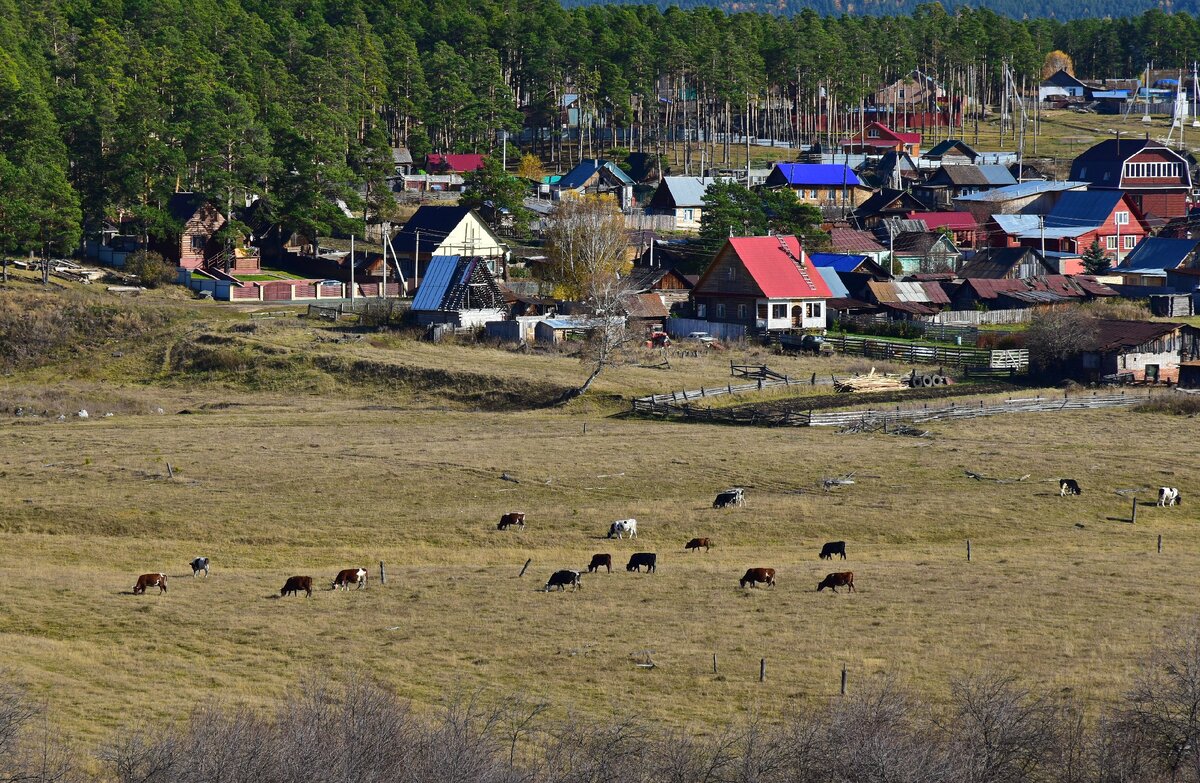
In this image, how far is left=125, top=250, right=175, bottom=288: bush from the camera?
9106 centimetres

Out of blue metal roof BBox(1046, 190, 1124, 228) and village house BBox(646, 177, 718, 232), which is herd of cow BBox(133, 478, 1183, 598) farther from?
village house BBox(646, 177, 718, 232)

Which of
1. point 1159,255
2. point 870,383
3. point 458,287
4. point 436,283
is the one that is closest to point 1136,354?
point 870,383

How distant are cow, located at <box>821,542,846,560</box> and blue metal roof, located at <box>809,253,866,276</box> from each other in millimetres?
56099

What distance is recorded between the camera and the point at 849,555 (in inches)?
1592

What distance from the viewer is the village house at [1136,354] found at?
228 feet

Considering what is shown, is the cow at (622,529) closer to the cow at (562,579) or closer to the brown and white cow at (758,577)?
the cow at (562,579)

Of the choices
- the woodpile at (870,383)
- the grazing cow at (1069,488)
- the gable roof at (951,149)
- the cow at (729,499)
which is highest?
the gable roof at (951,149)

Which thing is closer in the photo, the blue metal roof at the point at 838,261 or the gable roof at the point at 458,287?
the gable roof at the point at 458,287

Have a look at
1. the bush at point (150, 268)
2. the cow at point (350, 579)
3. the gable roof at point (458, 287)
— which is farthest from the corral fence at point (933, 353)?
the cow at point (350, 579)

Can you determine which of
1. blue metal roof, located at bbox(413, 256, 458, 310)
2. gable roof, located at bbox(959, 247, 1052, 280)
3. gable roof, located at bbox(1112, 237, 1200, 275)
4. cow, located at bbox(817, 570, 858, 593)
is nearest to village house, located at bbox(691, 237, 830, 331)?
gable roof, located at bbox(959, 247, 1052, 280)

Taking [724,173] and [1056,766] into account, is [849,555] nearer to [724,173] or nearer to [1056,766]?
[1056,766]

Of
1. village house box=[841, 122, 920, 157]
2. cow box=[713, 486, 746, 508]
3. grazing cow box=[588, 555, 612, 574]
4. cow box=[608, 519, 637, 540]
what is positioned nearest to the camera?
grazing cow box=[588, 555, 612, 574]

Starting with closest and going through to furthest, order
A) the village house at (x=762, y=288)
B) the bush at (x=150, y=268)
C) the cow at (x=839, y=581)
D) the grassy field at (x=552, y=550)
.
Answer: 1. the grassy field at (x=552, y=550)
2. the cow at (x=839, y=581)
3. the village house at (x=762, y=288)
4. the bush at (x=150, y=268)

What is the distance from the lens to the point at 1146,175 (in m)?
127
